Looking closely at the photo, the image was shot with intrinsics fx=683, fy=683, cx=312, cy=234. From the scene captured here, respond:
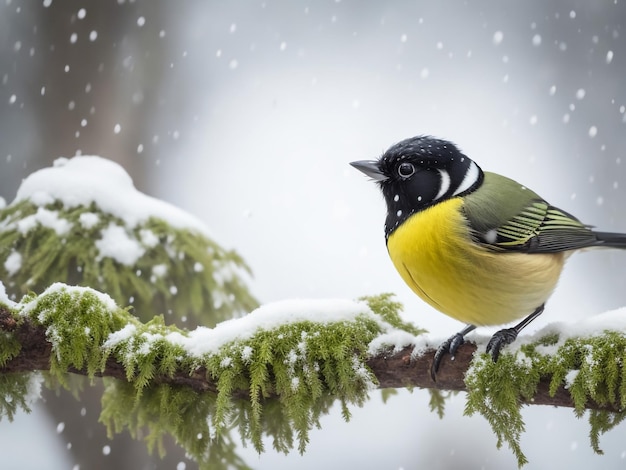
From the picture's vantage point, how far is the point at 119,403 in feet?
6.91

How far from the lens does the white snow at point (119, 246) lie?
8.64 ft

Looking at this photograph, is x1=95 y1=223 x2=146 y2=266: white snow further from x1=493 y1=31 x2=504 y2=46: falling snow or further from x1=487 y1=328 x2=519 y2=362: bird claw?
x1=493 y1=31 x2=504 y2=46: falling snow

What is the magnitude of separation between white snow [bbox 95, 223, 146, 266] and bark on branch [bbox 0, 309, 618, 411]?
28.9 inches

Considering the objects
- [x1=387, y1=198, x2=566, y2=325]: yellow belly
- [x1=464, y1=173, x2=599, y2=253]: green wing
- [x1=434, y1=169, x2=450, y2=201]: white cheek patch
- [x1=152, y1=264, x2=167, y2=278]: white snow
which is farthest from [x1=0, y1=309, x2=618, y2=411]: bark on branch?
[x1=152, y1=264, x2=167, y2=278]: white snow

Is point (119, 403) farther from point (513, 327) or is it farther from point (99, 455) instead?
point (99, 455)

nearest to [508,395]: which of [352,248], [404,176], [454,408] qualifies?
[404,176]

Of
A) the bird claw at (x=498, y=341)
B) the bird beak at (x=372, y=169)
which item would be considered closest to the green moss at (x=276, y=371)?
the bird claw at (x=498, y=341)

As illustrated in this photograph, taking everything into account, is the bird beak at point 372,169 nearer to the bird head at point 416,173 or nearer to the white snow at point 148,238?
the bird head at point 416,173

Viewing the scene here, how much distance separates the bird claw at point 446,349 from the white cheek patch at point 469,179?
1.53 feet

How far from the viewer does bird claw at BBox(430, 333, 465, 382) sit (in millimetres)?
1847

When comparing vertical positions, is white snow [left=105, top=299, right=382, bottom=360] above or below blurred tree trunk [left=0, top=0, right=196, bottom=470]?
below

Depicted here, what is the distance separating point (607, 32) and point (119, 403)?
18.3ft

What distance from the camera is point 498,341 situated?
188cm

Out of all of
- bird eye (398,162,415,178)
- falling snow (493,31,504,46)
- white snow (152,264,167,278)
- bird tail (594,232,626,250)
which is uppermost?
falling snow (493,31,504,46)
